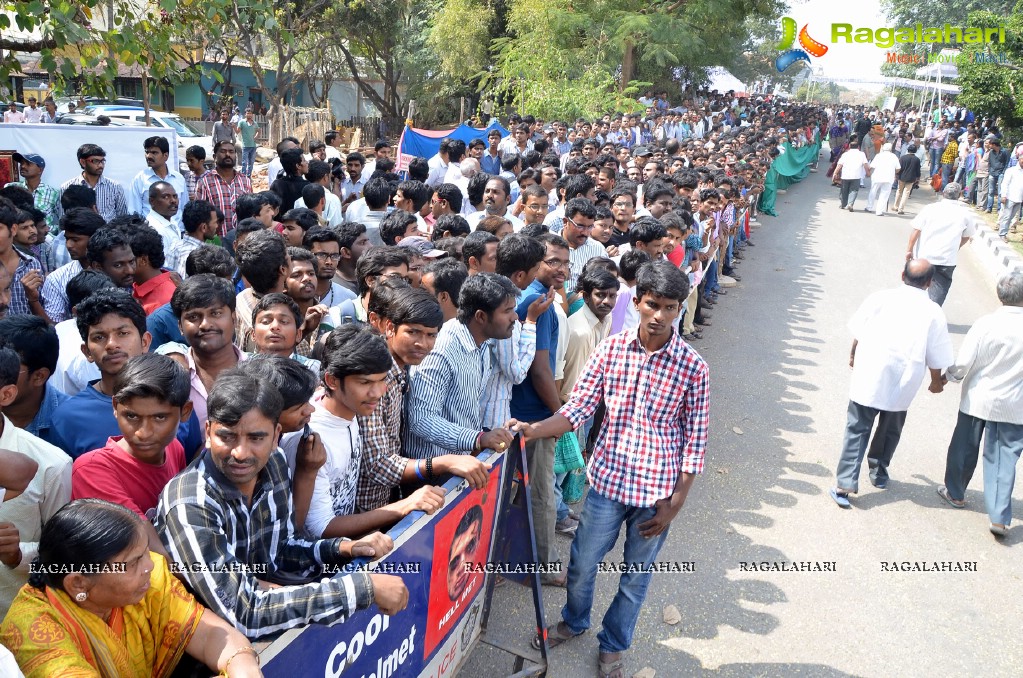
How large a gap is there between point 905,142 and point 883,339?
23.8 m

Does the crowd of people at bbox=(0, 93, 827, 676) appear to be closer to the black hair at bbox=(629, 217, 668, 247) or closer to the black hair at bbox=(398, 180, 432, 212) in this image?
the black hair at bbox=(629, 217, 668, 247)

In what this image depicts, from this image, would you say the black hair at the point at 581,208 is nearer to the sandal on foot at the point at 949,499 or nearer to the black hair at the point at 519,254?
the black hair at the point at 519,254

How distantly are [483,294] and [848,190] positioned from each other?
19.4 m

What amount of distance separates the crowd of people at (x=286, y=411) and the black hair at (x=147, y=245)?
0.06 ft

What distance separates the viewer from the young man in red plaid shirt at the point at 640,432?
3.41 metres

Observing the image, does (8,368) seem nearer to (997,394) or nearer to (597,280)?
(597,280)

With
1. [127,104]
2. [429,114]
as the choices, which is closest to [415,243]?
[127,104]

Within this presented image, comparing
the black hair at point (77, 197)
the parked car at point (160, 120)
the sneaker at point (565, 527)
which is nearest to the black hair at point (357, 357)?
the sneaker at point (565, 527)

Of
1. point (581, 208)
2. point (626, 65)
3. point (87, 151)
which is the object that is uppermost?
point (626, 65)

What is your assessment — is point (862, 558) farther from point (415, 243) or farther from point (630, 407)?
point (415, 243)

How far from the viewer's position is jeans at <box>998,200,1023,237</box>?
15.1 m

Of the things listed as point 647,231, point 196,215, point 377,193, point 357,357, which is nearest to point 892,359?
point 647,231

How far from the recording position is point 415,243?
529 centimetres

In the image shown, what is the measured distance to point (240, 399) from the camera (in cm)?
221
